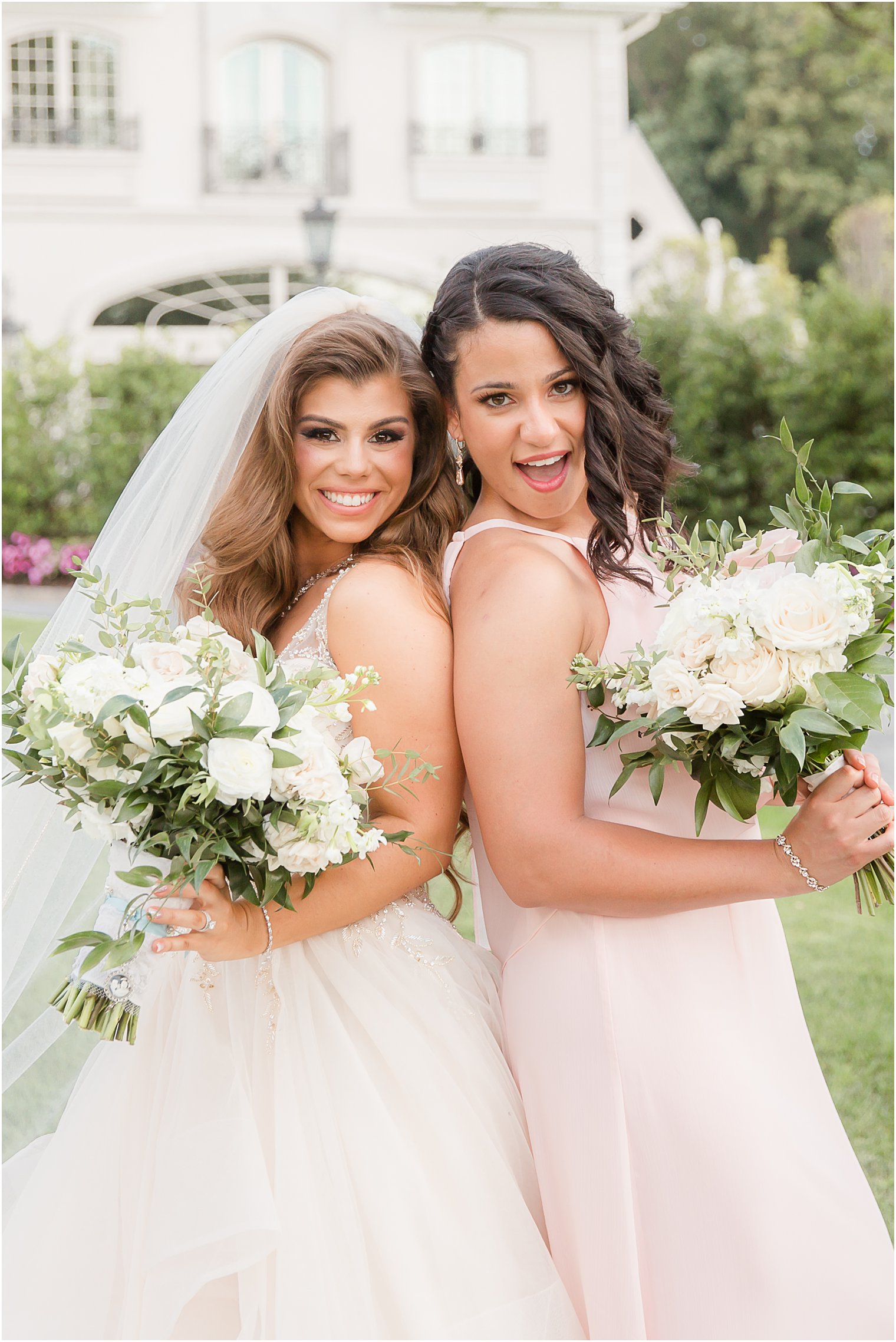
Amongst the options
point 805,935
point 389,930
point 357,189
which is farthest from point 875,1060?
point 357,189

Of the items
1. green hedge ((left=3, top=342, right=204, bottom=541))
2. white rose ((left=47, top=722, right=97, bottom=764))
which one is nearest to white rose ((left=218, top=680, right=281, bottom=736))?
white rose ((left=47, top=722, right=97, bottom=764))

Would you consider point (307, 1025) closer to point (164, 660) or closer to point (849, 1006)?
point (164, 660)

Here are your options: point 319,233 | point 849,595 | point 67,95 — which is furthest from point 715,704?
point 67,95

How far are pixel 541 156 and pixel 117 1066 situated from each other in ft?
70.8

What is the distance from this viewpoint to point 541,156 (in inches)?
858

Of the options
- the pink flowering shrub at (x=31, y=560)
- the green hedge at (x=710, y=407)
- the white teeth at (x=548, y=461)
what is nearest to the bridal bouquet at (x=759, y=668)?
the white teeth at (x=548, y=461)

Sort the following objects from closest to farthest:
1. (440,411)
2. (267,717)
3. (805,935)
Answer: (267,717) < (440,411) < (805,935)

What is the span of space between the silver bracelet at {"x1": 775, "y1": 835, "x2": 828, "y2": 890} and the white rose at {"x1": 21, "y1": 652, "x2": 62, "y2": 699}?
1.39m

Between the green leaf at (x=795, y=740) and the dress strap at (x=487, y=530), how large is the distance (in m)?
0.73

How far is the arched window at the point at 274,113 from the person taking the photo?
21.7m

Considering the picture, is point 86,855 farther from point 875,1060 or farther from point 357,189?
point 357,189

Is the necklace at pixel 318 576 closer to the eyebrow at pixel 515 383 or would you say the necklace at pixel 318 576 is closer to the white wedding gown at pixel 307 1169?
the white wedding gown at pixel 307 1169

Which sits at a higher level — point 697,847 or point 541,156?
point 541,156

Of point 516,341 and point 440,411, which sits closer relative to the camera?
point 516,341
